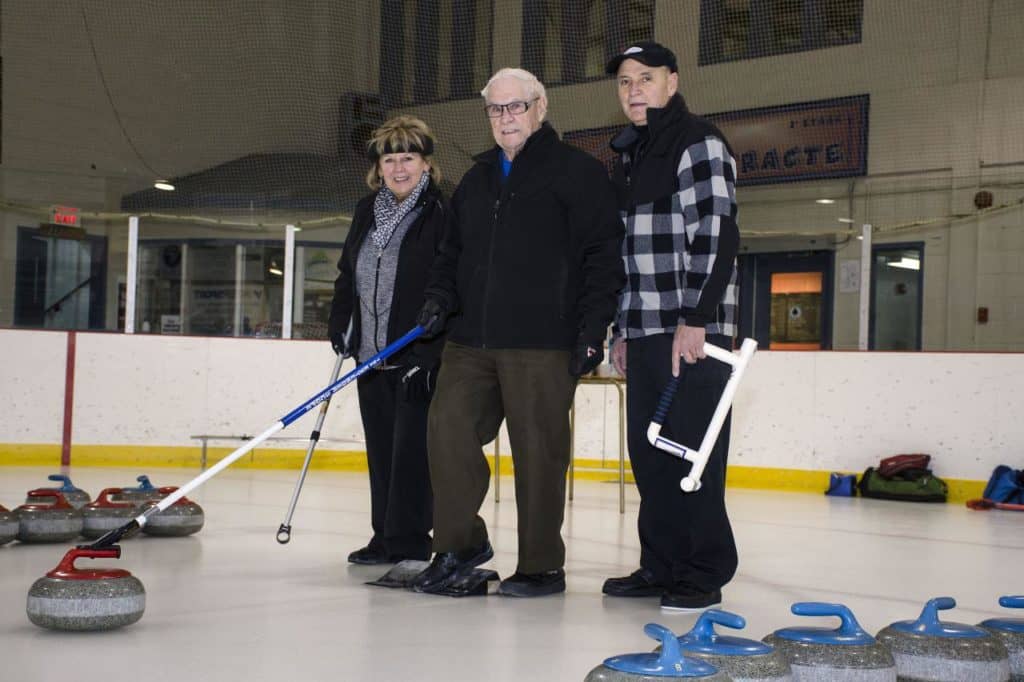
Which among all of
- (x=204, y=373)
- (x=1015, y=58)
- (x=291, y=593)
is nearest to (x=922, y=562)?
(x=291, y=593)

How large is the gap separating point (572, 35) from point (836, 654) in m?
7.80

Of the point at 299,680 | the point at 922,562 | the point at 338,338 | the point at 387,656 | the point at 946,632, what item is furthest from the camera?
the point at 922,562

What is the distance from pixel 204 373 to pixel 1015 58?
623cm

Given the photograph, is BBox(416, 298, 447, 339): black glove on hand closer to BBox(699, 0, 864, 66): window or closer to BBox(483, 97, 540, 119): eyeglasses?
BBox(483, 97, 540, 119): eyeglasses

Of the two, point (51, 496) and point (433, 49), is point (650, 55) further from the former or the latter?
point (433, 49)

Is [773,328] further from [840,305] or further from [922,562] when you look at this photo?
[922,562]

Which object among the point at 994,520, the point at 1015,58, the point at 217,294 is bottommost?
the point at 994,520

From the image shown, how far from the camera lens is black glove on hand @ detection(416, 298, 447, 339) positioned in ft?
10.5

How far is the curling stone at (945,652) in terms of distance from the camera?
72.9 inches

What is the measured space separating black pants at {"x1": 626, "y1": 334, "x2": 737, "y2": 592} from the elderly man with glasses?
16 cm

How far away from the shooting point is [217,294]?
8.17 m

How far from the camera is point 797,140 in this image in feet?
32.3

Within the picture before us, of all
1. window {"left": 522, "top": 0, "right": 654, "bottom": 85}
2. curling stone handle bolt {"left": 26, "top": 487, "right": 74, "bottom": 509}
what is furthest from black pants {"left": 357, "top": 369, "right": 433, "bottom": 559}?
window {"left": 522, "top": 0, "right": 654, "bottom": 85}

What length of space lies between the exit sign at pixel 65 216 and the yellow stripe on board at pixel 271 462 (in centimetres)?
147
